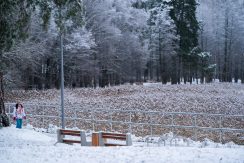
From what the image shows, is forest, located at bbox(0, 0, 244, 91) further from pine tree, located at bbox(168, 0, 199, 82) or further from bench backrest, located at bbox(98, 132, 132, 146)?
bench backrest, located at bbox(98, 132, 132, 146)

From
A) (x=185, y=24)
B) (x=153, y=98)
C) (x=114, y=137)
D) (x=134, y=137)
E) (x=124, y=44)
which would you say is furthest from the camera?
(x=124, y=44)

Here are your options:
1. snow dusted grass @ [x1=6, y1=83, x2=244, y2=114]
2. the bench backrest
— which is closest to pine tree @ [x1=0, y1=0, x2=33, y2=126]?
the bench backrest

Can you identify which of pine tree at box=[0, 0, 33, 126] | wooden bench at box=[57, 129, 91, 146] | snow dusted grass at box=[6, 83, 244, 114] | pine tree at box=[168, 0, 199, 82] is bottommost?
wooden bench at box=[57, 129, 91, 146]

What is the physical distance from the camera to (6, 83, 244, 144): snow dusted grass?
25.7 metres

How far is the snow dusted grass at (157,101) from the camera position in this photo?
84.2ft

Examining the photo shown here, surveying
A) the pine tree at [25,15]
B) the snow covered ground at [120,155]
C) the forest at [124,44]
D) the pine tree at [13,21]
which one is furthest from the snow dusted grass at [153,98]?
the snow covered ground at [120,155]

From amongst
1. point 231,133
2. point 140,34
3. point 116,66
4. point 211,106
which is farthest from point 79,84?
point 231,133

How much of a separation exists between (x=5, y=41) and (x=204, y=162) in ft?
32.8

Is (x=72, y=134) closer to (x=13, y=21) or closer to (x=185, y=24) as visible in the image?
(x=13, y=21)

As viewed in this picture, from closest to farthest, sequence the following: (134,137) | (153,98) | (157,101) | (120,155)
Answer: (120,155)
(134,137)
(157,101)
(153,98)

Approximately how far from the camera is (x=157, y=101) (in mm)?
32031

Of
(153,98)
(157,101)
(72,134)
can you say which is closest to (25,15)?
(72,134)

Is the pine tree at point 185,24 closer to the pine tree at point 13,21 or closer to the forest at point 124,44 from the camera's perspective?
the forest at point 124,44

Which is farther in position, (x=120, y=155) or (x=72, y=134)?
(x=72, y=134)
